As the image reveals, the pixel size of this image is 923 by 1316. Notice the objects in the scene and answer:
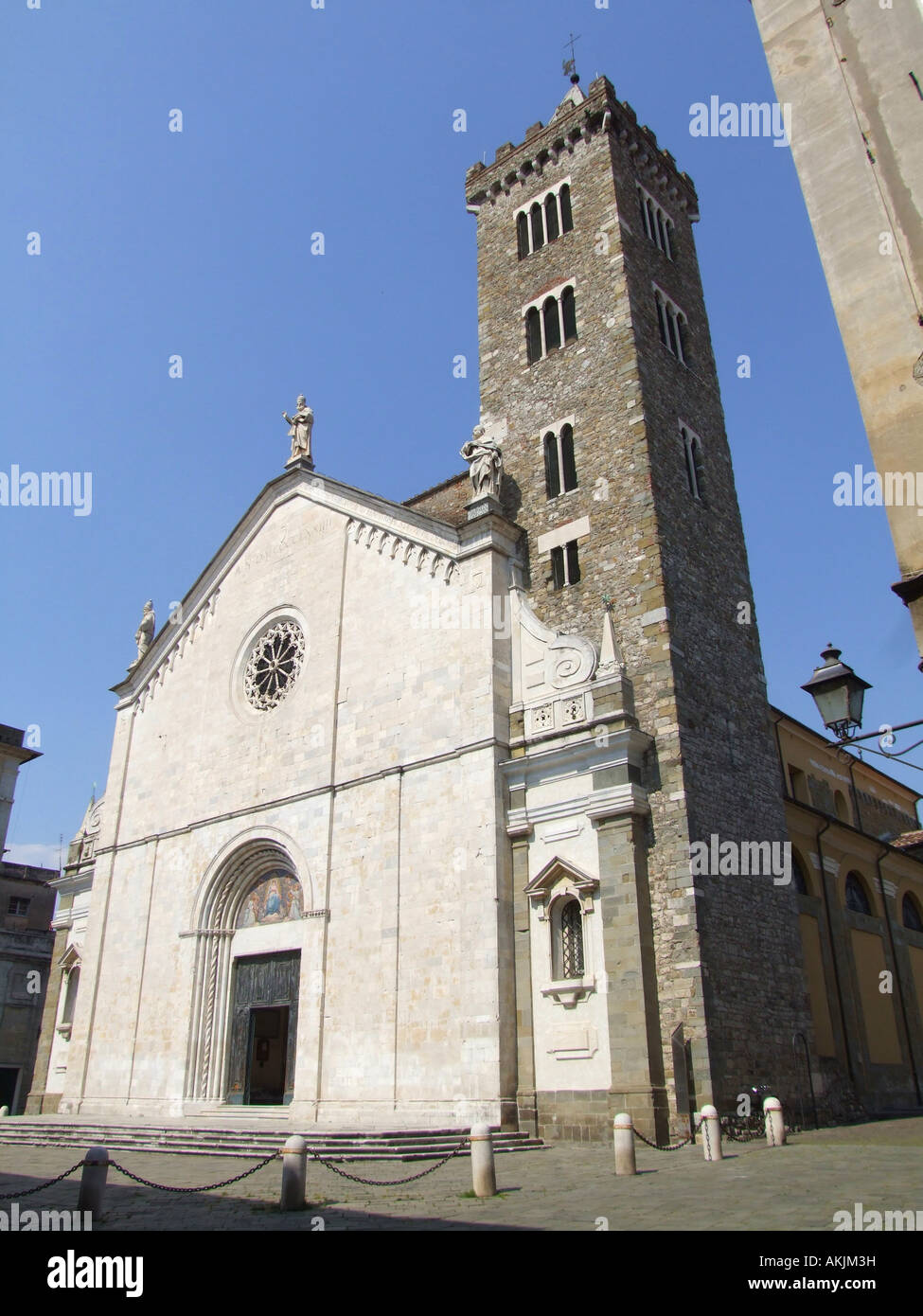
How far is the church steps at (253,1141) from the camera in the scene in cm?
1514

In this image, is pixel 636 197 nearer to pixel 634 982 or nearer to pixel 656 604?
pixel 656 604

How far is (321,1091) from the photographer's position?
19.8 metres

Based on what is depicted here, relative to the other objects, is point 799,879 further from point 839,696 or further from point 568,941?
point 839,696

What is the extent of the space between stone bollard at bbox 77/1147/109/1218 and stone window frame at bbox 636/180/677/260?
1024 inches

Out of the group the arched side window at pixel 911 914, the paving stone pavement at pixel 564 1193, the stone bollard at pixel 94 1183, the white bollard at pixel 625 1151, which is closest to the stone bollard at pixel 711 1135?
the paving stone pavement at pixel 564 1193

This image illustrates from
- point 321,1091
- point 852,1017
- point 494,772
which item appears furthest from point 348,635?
point 852,1017

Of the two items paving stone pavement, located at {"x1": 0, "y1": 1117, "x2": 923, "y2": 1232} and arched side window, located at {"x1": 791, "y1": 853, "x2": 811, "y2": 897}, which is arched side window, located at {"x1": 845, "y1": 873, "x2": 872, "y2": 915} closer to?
arched side window, located at {"x1": 791, "y1": 853, "x2": 811, "y2": 897}

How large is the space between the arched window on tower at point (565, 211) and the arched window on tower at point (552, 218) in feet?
0.53

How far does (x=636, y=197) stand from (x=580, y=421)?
8209 millimetres

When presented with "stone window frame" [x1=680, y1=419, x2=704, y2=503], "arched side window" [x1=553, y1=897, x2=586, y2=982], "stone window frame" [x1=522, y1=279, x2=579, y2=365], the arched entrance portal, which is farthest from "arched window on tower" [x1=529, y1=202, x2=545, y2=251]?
"arched side window" [x1=553, y1=897, x2=586, y2=982]

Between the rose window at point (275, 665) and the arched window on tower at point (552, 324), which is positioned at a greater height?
the arched window on tower at point (552, 324)

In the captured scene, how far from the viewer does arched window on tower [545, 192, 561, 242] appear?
27578 millimetres

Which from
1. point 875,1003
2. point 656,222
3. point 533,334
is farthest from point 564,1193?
point 656,222

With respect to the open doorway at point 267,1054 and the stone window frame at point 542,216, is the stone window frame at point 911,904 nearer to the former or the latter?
the open doorway at point 267,1054
